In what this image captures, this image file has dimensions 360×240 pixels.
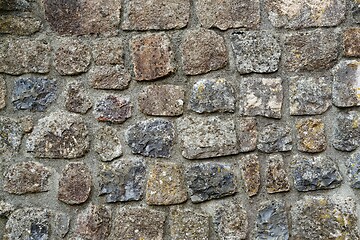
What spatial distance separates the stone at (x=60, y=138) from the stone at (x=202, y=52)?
0.52 m

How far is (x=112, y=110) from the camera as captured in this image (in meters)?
2.01

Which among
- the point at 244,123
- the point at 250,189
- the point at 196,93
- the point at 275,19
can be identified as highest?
the point at 275,19

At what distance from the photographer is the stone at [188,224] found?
196 centimetres

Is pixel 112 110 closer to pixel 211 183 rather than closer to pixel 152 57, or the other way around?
pixel 152 57

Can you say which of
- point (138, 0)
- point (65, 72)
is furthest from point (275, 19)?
point (65, 72)

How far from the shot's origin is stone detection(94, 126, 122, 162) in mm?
2006

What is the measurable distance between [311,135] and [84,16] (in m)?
1.08

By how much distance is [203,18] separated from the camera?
203cm

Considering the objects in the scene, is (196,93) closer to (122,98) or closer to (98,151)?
(122,98)

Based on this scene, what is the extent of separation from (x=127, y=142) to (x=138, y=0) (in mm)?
607

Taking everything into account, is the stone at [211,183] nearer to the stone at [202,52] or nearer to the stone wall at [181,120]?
the stone wall at [181,120]

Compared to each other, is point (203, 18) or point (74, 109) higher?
point (203, 18)

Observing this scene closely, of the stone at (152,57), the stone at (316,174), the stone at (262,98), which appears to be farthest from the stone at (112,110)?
the stone at (316,174)

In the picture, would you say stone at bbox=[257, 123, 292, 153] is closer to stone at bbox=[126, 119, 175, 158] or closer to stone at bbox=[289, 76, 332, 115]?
stone at bbox=[289, 76, 332, 115]
